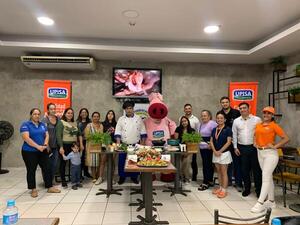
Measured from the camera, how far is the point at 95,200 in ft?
13.4

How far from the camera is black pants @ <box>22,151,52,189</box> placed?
4.16 m

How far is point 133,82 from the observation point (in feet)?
20.4

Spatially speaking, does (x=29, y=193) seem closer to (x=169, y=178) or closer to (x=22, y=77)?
(x=169, y=178)

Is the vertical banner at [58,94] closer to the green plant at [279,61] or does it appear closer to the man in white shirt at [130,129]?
the man in white shirt at [130,129]

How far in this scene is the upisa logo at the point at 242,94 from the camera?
599cm

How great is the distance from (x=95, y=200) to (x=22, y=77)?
148 inches

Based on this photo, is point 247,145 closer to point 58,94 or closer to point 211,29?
point 211,29

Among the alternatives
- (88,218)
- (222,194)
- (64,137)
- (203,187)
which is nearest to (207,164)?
(203,187)

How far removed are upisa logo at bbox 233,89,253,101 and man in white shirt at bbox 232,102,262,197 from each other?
1.85m

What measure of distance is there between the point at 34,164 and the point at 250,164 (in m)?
3.60

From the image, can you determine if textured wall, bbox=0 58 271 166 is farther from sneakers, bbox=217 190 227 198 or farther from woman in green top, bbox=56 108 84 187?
sneakers, bbox=217 190 227 198

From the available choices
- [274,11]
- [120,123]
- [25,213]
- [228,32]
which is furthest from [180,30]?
[25,213]

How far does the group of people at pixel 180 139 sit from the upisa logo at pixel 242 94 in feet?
4.07

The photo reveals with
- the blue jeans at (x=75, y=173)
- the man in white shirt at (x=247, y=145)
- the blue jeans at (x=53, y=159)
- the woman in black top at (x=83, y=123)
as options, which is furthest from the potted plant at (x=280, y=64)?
the blue jeans at (x=53, y=159)
